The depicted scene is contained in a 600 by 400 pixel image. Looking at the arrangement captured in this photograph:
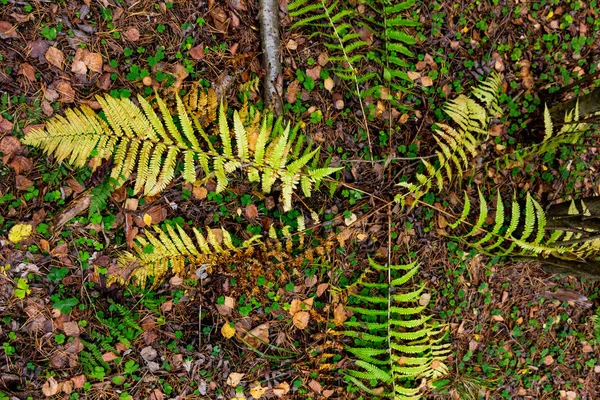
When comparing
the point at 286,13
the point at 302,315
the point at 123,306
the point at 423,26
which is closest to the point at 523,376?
the point at 302,315

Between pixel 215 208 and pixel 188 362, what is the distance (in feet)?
3.82

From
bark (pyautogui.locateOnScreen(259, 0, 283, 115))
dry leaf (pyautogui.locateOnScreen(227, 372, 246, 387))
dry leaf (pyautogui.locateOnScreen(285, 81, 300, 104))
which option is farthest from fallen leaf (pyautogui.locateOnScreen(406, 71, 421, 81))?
dry leaf (pyautogui.locateOnScreen(227, 372, 246, 387))

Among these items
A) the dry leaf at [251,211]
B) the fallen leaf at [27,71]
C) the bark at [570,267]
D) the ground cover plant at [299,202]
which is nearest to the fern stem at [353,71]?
the ground cover plant at [299,202]

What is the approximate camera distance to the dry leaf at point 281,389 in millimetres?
3326

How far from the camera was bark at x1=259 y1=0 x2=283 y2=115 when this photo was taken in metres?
3.23

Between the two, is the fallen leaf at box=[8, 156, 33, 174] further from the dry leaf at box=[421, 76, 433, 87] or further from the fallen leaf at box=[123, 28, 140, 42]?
the dry leaf at box=[421, 76, 433, 87]

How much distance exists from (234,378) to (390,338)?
1.25 meters

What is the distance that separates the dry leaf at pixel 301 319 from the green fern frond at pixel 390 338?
31 centimetres

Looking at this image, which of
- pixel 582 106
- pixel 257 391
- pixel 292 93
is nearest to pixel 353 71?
pixel 292 93

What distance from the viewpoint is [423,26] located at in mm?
3521

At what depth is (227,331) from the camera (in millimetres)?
3256

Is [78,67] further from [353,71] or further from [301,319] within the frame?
[301,319]

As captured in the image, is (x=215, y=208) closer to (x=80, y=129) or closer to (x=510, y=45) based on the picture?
(x=80, y=129)

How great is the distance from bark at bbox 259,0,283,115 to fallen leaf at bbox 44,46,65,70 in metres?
1.42
